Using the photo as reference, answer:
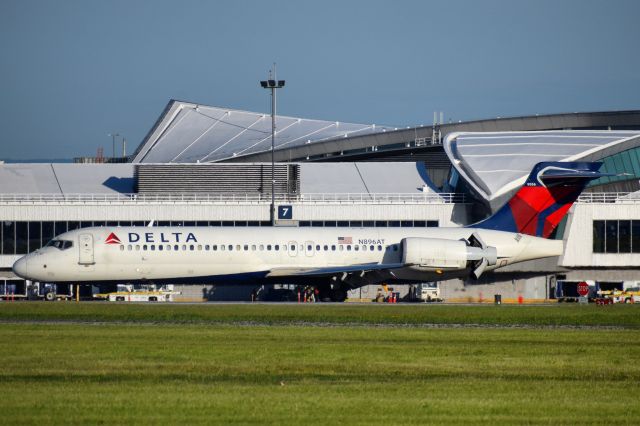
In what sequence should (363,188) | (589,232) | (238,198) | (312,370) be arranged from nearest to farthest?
(312,370), (589,232), (238,198), (363,188)

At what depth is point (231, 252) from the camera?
55594 millimetres

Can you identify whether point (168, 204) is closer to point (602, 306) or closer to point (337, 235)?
point (337, 235)

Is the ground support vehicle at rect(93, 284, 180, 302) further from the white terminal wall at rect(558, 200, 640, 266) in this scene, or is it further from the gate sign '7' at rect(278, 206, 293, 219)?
the white terminal wall at rect(558, 200, 640, 266)

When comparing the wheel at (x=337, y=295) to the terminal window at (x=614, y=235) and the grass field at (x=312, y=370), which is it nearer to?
the grass field at (x=312, y=370)

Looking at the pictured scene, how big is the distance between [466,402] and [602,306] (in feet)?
113

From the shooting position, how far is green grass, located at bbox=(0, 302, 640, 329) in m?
41.5

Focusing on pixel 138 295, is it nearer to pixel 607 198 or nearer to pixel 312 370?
pixel 607 198

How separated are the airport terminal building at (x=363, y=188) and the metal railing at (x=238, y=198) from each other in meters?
0.15

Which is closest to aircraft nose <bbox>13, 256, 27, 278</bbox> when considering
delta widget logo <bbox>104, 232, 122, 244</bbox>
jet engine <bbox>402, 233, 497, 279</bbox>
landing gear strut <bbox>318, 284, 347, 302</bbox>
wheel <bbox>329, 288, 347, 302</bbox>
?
delta widget logo <bbox>104, 232, 122, 244</bbox>

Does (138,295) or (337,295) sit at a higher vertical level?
(337,295)

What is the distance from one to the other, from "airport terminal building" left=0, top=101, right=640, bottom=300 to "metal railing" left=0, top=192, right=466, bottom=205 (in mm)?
151

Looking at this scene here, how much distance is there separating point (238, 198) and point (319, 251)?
2034 centimetres

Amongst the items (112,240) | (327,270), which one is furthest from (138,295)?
(327,270)

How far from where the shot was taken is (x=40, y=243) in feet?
234
